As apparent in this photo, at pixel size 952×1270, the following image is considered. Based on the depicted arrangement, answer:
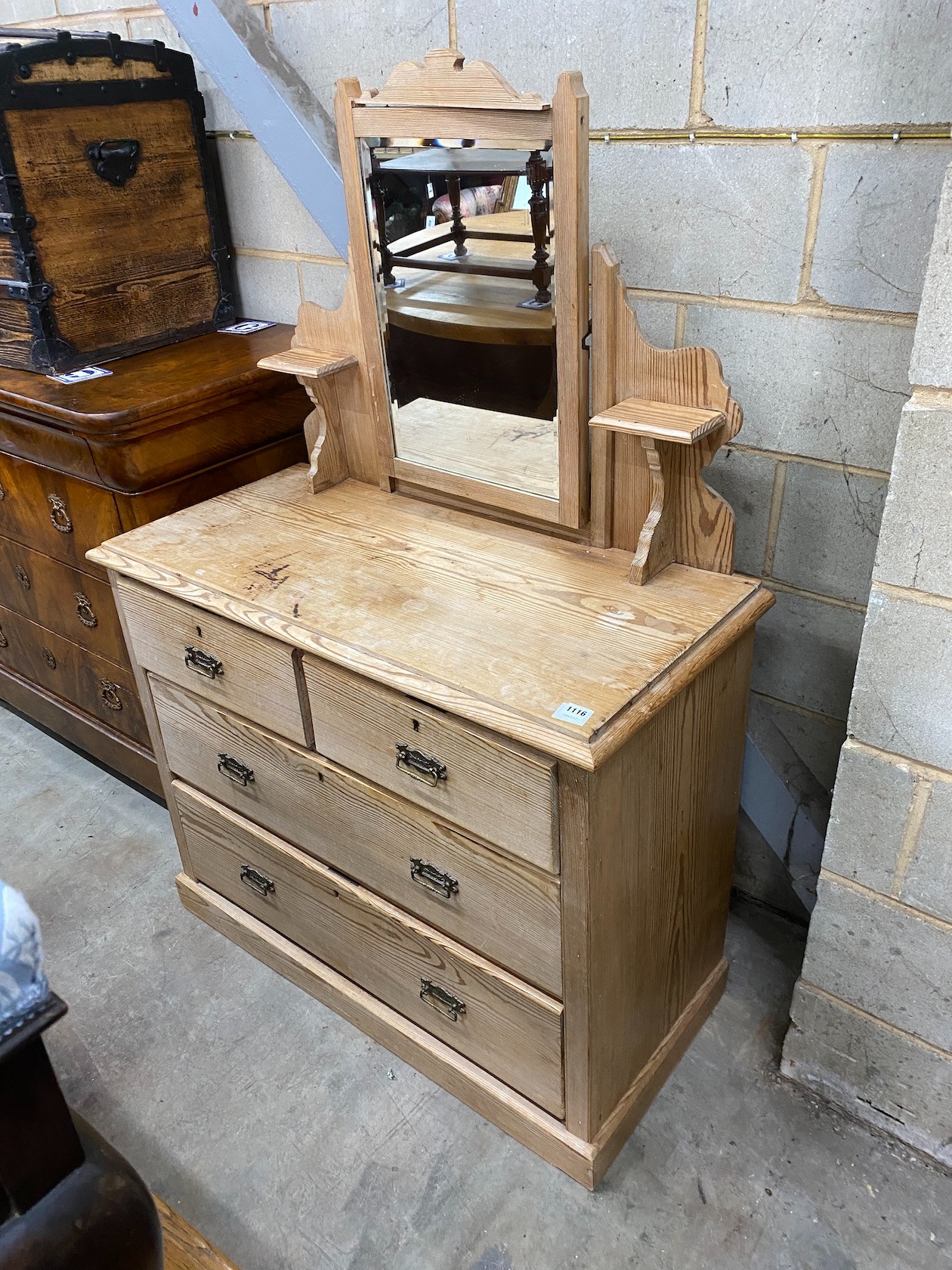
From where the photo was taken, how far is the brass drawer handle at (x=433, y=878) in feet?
4.55

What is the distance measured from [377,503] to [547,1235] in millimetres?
1192

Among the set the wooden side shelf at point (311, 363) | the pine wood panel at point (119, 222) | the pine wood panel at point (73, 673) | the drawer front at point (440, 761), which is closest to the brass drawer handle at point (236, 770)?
the drawer front at point (440, 761)

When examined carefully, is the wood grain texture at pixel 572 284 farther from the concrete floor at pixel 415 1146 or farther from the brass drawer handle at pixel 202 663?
the concrete floor at pixel 415 1146

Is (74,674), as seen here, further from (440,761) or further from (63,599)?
(440,761)

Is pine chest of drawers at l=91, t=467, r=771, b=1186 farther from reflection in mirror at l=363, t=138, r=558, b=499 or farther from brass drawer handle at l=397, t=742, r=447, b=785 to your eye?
reflection in mirror at l=363, t=138, r=558, b=499

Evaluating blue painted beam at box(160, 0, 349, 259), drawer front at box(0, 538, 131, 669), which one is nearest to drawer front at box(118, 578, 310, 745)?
drawer front at box(0, 538, 131, 669)

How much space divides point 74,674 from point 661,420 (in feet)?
5.17

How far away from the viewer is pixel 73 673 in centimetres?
224

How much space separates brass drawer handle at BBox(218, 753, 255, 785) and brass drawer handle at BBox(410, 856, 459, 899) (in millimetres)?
380

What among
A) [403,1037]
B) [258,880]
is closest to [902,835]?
[403,1037]

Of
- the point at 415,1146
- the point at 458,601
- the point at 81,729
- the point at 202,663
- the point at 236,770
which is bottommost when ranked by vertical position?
the point at 415,1146

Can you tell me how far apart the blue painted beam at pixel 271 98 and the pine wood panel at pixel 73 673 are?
1047mm

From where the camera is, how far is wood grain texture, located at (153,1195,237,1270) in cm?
116

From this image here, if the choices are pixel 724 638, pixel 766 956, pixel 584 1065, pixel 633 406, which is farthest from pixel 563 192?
pixel 766 956
